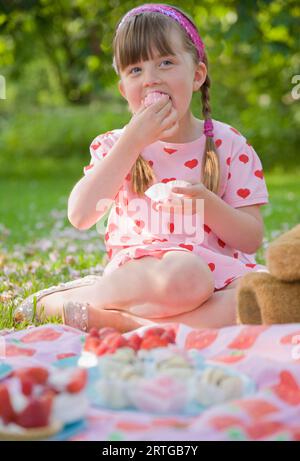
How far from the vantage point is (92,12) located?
11430mm

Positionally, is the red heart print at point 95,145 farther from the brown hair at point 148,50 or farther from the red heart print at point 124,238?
the red heart print at point 124,238

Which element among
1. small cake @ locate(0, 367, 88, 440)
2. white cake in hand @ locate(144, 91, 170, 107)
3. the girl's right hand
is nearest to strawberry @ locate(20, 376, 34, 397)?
small cake @ locate(0, 367, 88, 440)

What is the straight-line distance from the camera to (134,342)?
1921mm

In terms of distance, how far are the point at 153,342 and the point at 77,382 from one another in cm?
34

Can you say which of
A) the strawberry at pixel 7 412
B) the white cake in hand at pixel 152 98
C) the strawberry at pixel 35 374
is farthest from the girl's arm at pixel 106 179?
the strawberry at pixel 7 412

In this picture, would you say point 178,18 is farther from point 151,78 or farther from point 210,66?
point 210,66

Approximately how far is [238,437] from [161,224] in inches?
52.0

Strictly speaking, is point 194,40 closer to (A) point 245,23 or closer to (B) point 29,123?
(A) point 245,23

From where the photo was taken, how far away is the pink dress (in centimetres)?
265

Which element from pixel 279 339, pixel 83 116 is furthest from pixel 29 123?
pixel 279 339

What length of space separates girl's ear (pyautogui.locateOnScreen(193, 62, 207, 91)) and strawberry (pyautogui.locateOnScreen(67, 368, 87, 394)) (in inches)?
55.0

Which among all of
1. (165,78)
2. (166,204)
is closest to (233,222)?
(166,204)

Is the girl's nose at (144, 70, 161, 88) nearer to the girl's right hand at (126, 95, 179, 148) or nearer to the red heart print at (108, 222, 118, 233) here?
the girl's right hand at (126, 95, 179, 148)

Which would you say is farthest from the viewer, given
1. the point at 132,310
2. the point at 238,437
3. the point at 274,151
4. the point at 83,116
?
the point at 83,116
